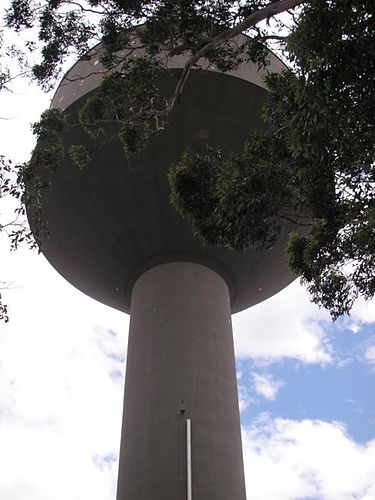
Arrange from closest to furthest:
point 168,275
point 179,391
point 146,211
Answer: point 179,391 → point 146,211 → point 168,275

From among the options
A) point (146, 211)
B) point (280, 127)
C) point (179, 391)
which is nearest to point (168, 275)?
point (146, 211)

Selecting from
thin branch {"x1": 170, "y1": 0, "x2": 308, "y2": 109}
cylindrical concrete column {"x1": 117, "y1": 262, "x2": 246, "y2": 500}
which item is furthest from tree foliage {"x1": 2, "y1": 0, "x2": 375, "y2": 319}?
cylindrical concrete column {"x1": 117, "y1": 262, "x2": 246, "y2": 500}

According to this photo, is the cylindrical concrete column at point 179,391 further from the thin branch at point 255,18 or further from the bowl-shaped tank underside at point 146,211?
the thin branch at point 255,18

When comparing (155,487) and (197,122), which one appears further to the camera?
(197,122)

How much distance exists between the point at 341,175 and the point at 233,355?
648 centimetres

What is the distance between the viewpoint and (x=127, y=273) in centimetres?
1334

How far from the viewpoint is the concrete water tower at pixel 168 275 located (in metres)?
10.4

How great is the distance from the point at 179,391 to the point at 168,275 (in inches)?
108

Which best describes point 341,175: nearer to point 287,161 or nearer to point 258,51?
point 287,161

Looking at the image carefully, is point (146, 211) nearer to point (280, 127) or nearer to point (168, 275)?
point (168, 275)

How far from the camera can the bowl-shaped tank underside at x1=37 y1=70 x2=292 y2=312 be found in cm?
1121

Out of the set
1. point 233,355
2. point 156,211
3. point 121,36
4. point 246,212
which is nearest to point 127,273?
point 156,211

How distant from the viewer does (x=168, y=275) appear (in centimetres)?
1262

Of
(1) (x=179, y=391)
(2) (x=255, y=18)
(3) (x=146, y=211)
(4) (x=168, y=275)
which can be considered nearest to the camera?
(2) (x=255, y=18)
